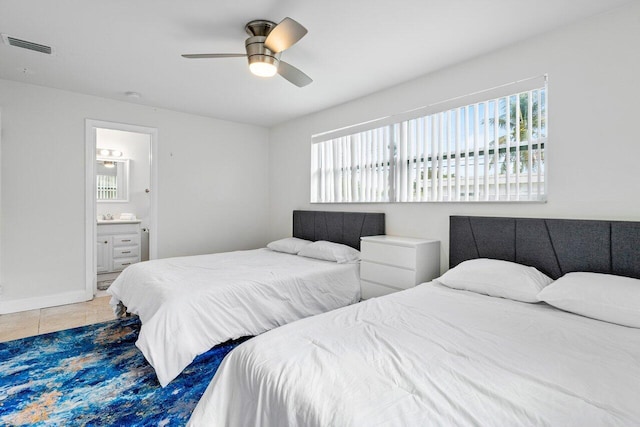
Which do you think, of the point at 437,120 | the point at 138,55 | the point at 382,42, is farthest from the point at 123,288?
the point at 437,120

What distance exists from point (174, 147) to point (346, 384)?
4180 millimetres

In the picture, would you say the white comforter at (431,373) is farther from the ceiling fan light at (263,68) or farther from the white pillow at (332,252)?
the ceiling fan light at (263,68)

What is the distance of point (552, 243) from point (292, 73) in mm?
2302

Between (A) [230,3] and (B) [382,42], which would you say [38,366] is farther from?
(B) [382,42]

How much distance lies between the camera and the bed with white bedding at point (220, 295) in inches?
79.1

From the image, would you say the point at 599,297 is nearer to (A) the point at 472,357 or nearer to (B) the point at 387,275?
(A) the point at 472,357

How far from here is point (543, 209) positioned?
234 centimetres

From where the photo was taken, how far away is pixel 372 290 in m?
3.04

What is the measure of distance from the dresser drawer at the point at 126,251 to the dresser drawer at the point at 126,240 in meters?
0.07

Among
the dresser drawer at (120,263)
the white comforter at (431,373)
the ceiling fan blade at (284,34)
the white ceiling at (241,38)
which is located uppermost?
the white ceiling at (241,38)

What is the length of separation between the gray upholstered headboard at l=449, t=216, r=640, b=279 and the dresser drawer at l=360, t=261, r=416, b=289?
406mm

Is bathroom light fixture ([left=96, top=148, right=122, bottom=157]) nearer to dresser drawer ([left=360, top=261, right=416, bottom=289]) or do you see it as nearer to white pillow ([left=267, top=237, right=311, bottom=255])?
white pillow ([left=267, top=237, right=311, bottom=255])

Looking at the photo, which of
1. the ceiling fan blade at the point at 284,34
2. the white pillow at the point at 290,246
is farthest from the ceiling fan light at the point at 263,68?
the white pillow at the point at 290,246

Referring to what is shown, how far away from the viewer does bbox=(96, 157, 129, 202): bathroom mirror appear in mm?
5520
